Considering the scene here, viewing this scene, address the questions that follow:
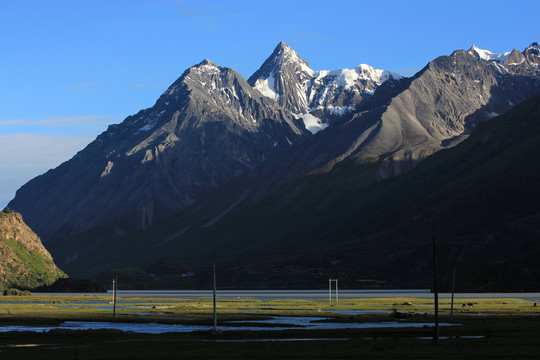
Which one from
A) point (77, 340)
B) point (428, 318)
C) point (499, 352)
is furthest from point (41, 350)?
point (428, 318)

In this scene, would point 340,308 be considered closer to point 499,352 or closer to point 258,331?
point 258,331

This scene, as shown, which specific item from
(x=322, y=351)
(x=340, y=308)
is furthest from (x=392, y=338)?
(x=340, y=308)

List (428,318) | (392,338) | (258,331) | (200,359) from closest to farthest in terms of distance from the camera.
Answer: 1. (200,359)
2. (392,338)
3. (258,331)
4. (428,318)

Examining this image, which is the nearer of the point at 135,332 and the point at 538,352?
the point at 538,352

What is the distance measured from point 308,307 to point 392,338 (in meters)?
76.7

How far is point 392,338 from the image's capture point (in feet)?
309

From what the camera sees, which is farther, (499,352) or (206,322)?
(206,322)

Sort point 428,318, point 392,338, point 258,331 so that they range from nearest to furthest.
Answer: point 392,338 < point 258,331 < point 428,318

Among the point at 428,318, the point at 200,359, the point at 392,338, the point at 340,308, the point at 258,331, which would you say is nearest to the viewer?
the point at 200,359

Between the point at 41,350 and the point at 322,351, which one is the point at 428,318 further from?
the point at 41,350

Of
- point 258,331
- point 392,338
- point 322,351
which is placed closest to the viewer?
point 322,351

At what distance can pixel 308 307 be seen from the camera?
170 m

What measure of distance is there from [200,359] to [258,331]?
32.6 m

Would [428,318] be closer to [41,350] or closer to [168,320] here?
[168,320]
